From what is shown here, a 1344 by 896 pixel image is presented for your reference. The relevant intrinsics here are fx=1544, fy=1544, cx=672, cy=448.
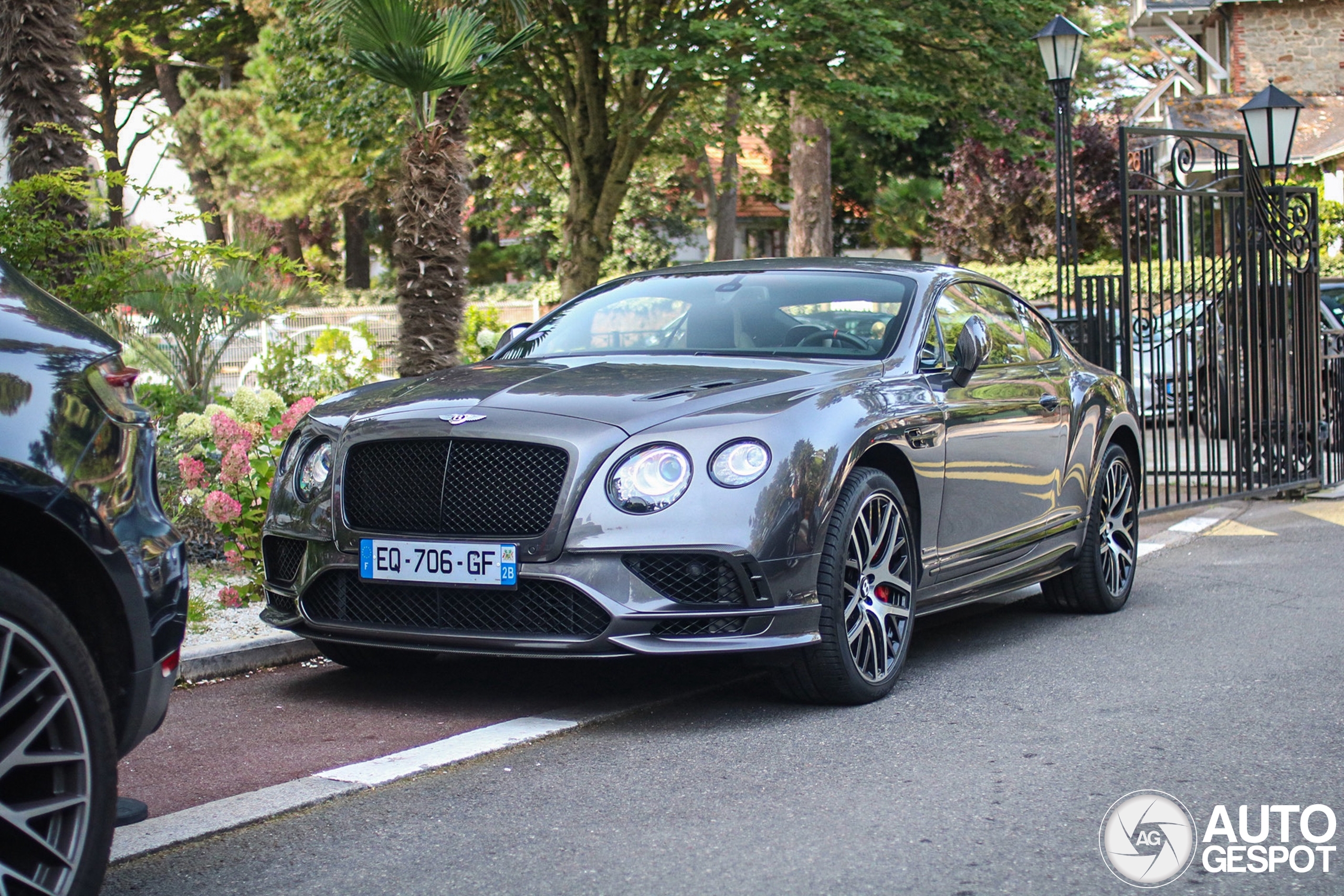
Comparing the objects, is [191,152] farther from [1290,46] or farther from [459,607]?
[459,607]

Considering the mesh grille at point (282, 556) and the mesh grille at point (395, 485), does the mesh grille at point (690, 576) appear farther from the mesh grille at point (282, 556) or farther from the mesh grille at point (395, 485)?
the mesh grille at point (282, 556)

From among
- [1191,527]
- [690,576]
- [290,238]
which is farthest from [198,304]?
[290,238]

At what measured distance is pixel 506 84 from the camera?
21109 millimetres

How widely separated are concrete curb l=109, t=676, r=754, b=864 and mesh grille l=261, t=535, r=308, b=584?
0.89m

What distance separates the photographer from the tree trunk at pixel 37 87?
1043 cm

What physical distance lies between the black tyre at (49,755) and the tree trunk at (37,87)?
27.4 feet

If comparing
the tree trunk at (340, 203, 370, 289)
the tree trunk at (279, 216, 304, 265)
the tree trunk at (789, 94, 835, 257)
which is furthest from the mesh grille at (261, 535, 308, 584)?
the tree trunk at (340, 203, 370, 289)

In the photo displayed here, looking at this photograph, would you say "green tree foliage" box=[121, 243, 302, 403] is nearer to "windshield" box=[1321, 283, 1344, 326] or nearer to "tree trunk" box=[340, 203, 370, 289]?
"windshield" box=[1321, 283, 1344, 326]

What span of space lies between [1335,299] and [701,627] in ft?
47.3

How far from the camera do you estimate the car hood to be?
482cm

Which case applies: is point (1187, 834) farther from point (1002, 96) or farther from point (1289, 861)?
point (1002, 96)

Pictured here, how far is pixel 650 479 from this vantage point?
183 inches

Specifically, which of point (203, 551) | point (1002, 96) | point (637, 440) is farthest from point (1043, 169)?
point (637, 440)

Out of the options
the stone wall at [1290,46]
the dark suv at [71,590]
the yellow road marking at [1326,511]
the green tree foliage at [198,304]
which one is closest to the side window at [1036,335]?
the yellow road marking at [1326,511]
